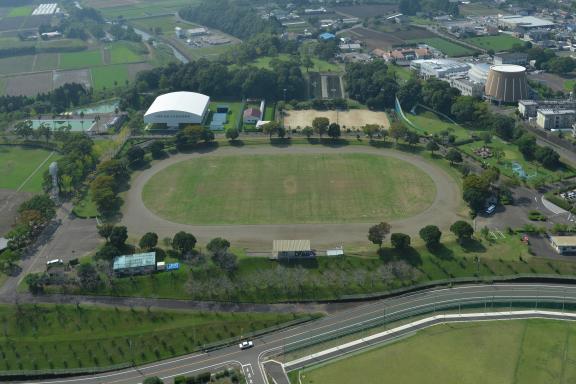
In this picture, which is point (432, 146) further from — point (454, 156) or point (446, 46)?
point (446, 46)

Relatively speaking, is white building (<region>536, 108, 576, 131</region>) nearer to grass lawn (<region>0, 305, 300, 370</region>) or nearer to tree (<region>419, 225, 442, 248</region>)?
tree (<region>419, 225, 442, 248</region>)

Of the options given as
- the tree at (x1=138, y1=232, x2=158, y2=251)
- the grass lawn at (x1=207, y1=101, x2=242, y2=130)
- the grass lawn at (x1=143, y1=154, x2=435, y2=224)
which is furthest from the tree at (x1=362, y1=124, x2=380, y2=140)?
the tree at (x1=138, y1=232, x2=158, y2=251)

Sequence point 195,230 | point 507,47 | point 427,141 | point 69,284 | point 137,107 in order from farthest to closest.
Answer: point 507,47 → point 137,107 → point 427,141 → point 195,230 → point 69,284

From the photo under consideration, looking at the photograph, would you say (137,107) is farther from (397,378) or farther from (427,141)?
(397,378)

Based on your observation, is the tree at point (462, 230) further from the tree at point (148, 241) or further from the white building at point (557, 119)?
the white building at point (557, 119)

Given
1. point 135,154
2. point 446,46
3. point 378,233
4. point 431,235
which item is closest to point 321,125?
point 135,154

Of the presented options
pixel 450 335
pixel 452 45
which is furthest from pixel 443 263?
pixel 452 45
